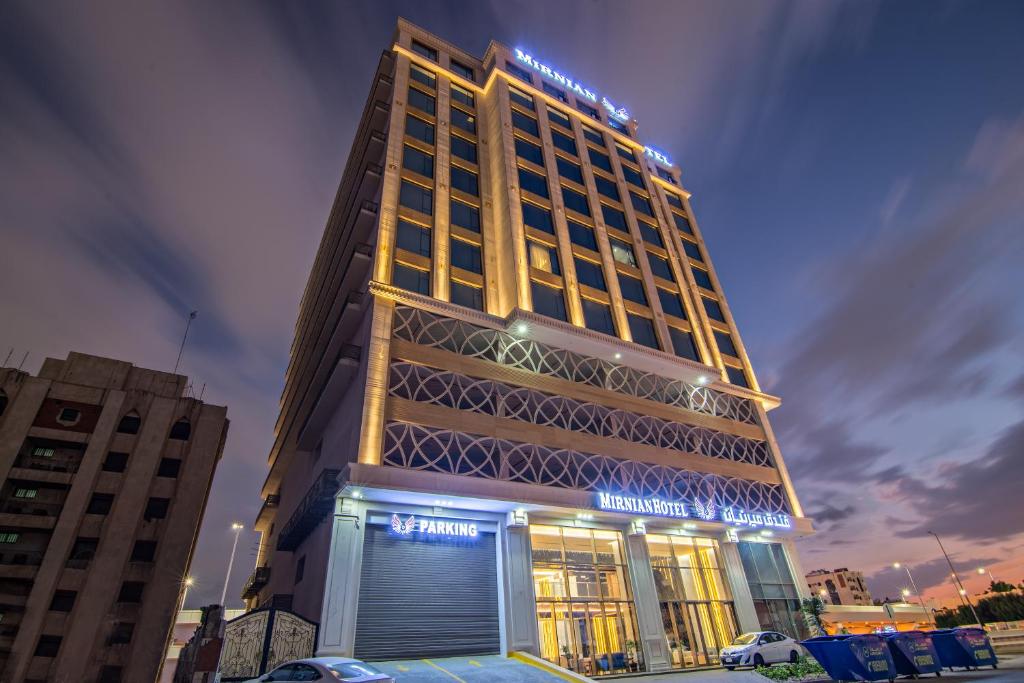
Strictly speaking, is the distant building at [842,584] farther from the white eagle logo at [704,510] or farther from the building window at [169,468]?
the building window at [169,468]

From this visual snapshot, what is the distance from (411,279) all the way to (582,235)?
15.7m

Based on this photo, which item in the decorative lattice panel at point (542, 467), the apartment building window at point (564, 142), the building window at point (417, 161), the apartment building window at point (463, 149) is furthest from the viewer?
the apartment building window at point (564, 142)

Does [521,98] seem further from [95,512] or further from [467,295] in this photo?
[95,512]

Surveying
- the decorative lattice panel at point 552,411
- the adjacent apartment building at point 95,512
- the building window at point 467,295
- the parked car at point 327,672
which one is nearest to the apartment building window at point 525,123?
the building window at point 467,295

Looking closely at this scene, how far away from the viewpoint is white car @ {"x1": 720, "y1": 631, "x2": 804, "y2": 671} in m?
23.8

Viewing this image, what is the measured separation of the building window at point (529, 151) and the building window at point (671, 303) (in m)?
14.7

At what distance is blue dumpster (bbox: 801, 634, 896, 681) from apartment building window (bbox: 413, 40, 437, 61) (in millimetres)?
47548

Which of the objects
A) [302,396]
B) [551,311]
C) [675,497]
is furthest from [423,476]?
[302,396]

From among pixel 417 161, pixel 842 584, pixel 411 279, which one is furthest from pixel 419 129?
pixel 842 584

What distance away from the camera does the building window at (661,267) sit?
43.6 m

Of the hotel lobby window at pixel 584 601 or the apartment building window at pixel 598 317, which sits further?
the apartment building window at pixel 598 317

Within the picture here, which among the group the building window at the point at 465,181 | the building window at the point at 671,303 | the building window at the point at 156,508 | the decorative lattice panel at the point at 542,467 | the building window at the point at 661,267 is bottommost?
the decorative lattice panel at the point at 542,467

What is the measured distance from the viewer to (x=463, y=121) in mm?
41438

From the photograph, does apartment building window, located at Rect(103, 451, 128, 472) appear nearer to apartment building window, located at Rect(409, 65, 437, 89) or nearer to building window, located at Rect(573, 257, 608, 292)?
apartment building window, located at Rect(409, 65, 437, 89)
